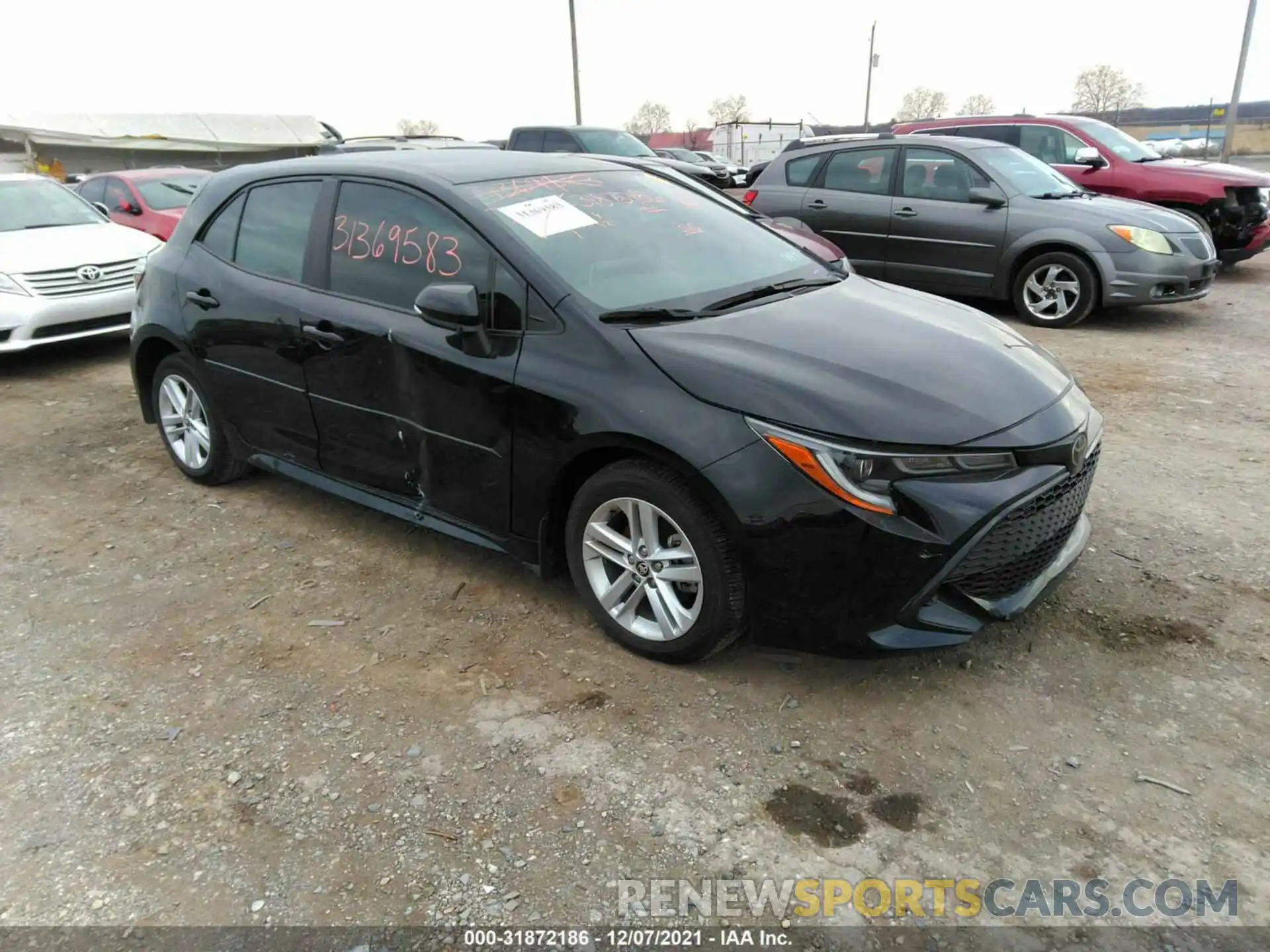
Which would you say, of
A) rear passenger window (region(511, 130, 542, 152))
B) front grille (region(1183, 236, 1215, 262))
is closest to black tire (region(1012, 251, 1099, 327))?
front grille (region(1183, 236, 1215, 262))

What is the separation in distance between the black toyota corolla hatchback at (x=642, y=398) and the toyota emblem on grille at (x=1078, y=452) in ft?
0.05

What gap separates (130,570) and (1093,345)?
23.3ft

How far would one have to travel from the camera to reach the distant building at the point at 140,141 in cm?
3616

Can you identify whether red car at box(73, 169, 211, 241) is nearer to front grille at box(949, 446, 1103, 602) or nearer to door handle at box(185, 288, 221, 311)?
door handle at box(185, 288, 221, 311)

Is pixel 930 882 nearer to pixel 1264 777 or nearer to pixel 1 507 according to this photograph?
pixel 1264 777

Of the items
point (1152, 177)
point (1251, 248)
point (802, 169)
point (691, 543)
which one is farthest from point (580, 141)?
point (691, 543)

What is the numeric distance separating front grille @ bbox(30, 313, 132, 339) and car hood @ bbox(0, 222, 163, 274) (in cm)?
45

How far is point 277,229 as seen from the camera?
396 centimetres

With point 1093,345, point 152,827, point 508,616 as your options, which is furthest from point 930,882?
point 1093,345

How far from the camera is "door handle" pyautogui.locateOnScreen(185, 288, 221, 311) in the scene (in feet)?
13.7

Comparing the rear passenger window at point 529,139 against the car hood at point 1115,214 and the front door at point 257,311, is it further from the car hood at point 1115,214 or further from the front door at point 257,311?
the front door at point 257,311

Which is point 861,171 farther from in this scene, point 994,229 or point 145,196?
point 145,196

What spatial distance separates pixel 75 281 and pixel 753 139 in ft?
110

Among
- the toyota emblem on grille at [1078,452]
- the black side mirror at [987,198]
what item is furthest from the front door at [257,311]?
the black side mirror at [987,198]
